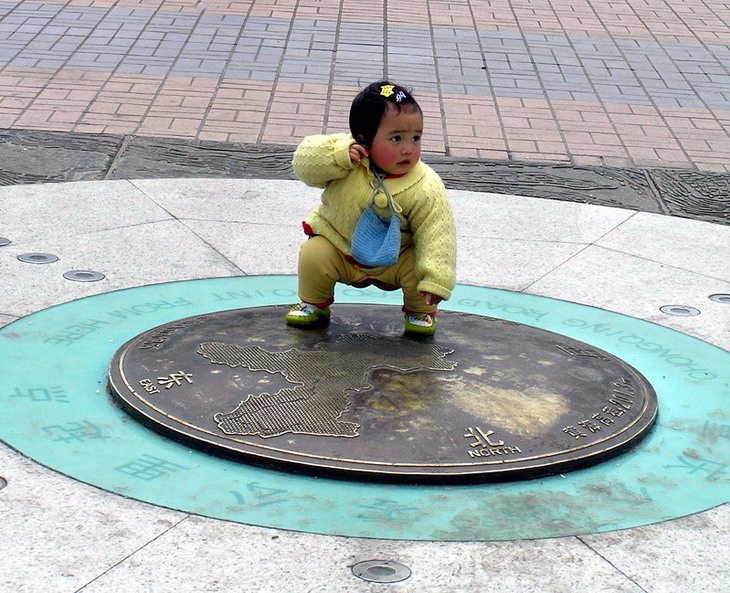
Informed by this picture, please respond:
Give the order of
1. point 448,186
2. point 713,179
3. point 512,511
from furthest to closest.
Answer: point 713,179
point 448,186
point 512,511

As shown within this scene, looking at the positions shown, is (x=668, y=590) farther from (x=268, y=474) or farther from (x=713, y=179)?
(x=713, y=179)

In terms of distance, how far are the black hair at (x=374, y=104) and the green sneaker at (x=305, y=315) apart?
68cm

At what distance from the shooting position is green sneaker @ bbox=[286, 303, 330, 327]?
3.99 metres

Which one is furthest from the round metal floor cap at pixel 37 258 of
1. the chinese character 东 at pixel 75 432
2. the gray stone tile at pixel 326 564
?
the gray stone tile at pixel 326 564

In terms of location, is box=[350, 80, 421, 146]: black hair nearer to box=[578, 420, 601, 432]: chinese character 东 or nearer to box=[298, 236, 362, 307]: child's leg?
box=[298, 236, 362, 307]: child's leg

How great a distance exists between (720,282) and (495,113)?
3493 millimetres

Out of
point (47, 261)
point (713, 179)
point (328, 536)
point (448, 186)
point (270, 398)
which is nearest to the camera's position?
point (328, 536)

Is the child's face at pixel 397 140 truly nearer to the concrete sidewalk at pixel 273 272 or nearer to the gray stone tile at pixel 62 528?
the concrete sidewalk at pixel 273 272

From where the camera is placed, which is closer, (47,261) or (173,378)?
(173,378)

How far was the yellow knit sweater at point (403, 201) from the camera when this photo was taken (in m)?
3.74

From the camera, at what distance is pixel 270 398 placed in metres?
3.36

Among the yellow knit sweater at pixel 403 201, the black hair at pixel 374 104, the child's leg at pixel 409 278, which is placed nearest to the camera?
the black hair at pixel 374 104

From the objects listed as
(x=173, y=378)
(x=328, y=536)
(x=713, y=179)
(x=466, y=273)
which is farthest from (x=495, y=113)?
(x=328, y=536)

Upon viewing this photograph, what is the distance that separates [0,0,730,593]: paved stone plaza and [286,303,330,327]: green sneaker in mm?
542
